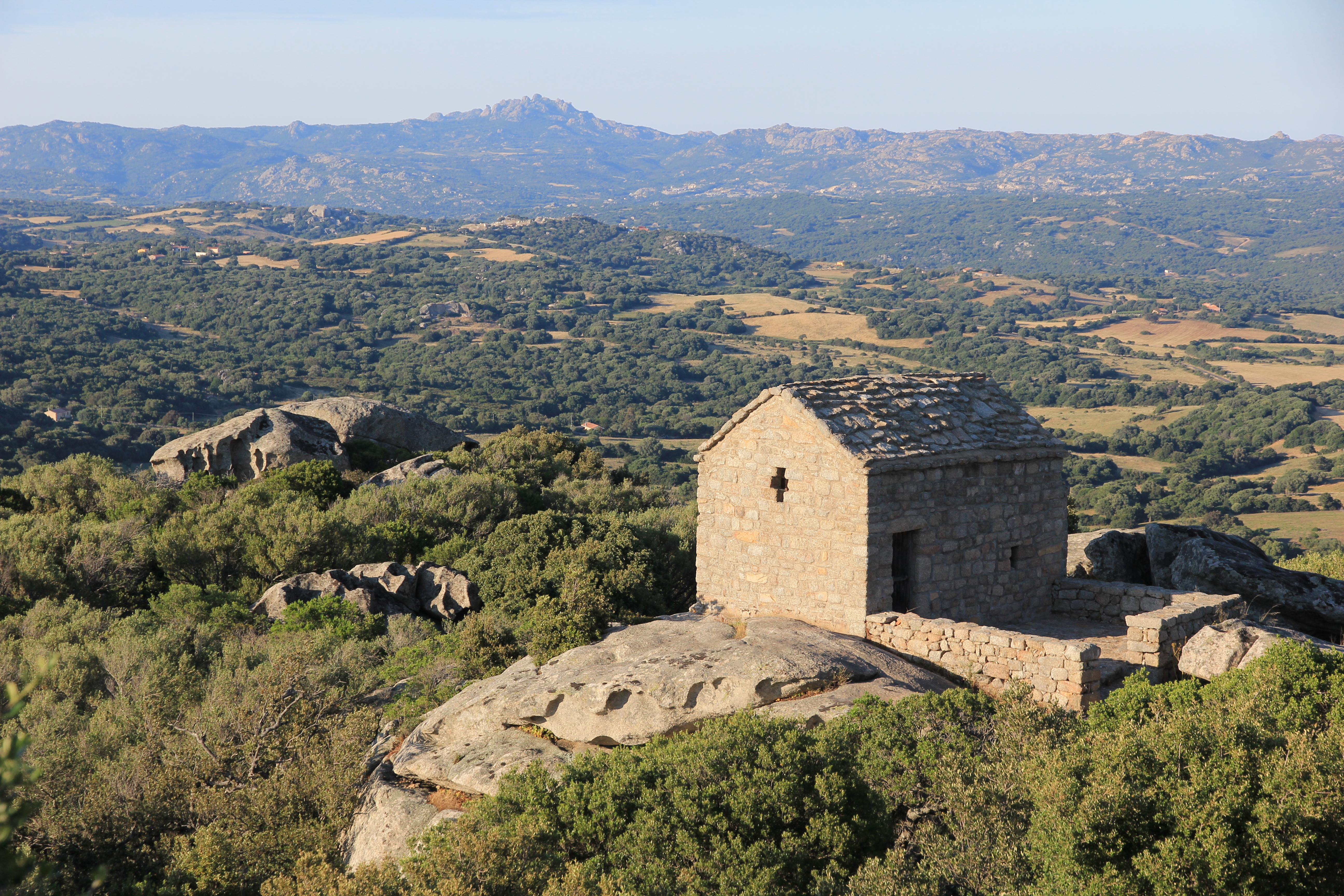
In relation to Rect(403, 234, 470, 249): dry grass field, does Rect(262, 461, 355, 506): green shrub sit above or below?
below

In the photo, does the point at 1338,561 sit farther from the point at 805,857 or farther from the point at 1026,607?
the point at 805,857

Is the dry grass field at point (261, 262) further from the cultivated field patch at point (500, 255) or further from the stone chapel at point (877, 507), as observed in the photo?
the stone chapel at point (877, 507)

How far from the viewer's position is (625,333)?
13075 centimetres

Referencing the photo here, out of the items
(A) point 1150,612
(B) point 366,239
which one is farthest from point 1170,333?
(A) point 1150,612

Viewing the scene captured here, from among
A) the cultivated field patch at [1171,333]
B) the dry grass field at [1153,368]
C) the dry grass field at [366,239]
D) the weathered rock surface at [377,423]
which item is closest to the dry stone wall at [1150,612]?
the weathered rock surface at [377,423]

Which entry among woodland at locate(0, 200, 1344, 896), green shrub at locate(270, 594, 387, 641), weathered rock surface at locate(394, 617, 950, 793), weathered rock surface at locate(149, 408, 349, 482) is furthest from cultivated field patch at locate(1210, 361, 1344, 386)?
weathered rock surface at locate(394, 617, 950, 793)

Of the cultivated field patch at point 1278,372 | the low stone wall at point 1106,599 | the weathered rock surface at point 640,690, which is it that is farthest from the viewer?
the cultivated field patch at point 1278,372

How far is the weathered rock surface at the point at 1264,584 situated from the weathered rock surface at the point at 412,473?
16.9 metres

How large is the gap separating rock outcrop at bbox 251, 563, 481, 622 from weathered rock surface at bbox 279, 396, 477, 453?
13.3 meters

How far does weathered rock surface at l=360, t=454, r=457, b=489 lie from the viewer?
2728 cm

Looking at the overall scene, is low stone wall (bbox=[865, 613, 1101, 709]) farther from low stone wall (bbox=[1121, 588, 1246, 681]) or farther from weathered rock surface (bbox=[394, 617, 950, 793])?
low stone wall (bbox=[1121, 588, 1246, 681])

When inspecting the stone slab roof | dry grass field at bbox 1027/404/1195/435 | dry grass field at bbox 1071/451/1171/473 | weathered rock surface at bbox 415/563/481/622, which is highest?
the stone slab roof

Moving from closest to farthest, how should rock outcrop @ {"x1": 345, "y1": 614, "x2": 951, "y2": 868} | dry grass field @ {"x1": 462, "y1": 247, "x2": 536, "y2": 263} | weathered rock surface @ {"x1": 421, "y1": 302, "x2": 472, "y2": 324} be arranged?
1. rock outcrop @ {"x1": 345, "y1": 614, "x2": 951, "y2": 868}
2. weathered rock surface @ {"x1": 421, "y1": 302, "x2": 472, "y2": 324}
3. dry grass field @ {"x1": 462, "y1": 247, "x2": 536, "y2": 263}

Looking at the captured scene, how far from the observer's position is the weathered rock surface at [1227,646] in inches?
492
